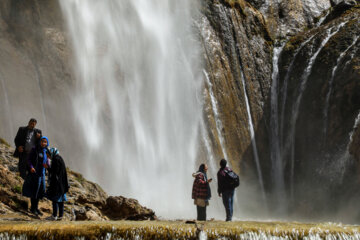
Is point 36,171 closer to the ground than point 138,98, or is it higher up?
closer to the ground

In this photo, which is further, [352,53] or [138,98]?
[352,53]

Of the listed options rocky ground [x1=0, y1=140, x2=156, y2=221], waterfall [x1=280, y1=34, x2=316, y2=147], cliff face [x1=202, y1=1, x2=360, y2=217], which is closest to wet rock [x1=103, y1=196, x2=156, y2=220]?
rocky ground [x1=0, y1=140, x2=156, y2=221]

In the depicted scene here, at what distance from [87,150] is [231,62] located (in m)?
12.3

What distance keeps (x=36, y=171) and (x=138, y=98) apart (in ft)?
39.1

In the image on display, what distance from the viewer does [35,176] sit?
29.7 feet

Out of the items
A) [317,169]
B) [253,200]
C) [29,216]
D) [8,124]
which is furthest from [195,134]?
[29,216]

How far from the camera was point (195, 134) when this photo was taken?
878 inches

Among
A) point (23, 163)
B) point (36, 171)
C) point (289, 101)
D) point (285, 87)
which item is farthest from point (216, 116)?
point (36, 171)

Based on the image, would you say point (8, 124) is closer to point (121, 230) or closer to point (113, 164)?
point (113, 164)

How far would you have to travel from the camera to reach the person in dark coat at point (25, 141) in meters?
9.28

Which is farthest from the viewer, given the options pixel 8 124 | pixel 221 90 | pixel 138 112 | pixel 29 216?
pixel 221 90

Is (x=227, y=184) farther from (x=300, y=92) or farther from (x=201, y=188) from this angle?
(x=300, y=92)

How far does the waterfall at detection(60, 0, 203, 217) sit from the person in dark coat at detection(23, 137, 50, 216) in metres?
7.45

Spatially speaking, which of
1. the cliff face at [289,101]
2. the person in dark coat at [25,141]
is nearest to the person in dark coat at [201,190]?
the person in dark coat at [25,141]
